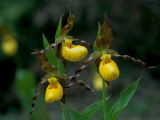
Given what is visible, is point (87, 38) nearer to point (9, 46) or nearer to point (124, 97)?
point (9, 46)

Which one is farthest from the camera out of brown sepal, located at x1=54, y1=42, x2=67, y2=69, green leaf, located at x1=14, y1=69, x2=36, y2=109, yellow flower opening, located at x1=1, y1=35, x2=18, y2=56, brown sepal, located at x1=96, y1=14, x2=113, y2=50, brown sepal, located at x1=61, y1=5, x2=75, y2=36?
yellow flower opening, located at x1=1, y1=35, x2=18, y2=56

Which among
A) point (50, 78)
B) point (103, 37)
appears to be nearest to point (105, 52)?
point (103, 37)

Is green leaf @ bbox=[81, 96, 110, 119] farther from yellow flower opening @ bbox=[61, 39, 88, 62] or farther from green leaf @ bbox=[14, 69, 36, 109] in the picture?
green leaf @ bbox=[14, 69, 36, 109]

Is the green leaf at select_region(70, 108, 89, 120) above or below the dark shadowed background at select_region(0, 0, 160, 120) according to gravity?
above

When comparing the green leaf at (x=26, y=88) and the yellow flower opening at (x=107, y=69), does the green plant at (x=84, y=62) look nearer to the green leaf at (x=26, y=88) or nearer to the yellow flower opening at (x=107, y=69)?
the yellow flower opening at (x=107, y=69)

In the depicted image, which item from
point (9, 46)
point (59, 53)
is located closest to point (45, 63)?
point (59, 53)

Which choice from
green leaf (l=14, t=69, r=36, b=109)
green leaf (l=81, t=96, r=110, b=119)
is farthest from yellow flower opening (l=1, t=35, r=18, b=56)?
green leaf (l=81, t=96, r=110, b=119)
